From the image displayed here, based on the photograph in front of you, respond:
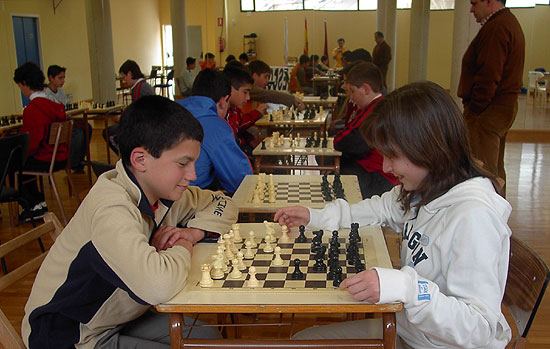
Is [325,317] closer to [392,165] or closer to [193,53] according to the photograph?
[392,165]

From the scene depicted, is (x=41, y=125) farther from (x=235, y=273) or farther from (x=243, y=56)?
(x=243, y=56)

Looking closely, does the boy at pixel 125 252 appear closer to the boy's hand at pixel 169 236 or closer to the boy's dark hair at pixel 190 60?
the boy's hand at pixel 169 236

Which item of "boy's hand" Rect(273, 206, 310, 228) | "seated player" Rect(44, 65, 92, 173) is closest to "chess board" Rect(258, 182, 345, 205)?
"boy's hand" Rect(273, 206, 310, 228)

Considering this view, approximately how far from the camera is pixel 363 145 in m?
3.90

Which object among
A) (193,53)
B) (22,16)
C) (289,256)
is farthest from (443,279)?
(193,53)

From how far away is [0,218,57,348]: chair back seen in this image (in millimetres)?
1495

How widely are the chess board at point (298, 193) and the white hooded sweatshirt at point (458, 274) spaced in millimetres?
1032

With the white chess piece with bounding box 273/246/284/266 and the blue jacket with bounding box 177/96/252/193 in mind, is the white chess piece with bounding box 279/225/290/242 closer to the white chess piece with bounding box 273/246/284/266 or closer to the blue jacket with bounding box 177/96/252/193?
the white chess piece with bounding box 273/246/284/266

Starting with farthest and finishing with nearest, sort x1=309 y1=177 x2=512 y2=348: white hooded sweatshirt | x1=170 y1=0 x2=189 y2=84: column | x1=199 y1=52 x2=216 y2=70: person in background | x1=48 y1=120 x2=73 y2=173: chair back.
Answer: x1=170 y1=0 x2=189 y2=84: column, x1=199 y1=52 x2=216 y2=70: person in background, x1=48 y1=120 x2=73 y2=173: chair back, x1=309 y1=177 x2=512 y2=348: white hooded sweatshirt

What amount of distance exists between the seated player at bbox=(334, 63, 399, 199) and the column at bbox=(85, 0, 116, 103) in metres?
7.02

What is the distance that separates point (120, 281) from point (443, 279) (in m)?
0.88

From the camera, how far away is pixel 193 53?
11094mm

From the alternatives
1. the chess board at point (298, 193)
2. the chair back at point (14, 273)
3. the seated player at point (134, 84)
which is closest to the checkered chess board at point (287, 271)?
the chair back at point (14, 273)

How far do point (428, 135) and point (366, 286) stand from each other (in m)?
0.45
